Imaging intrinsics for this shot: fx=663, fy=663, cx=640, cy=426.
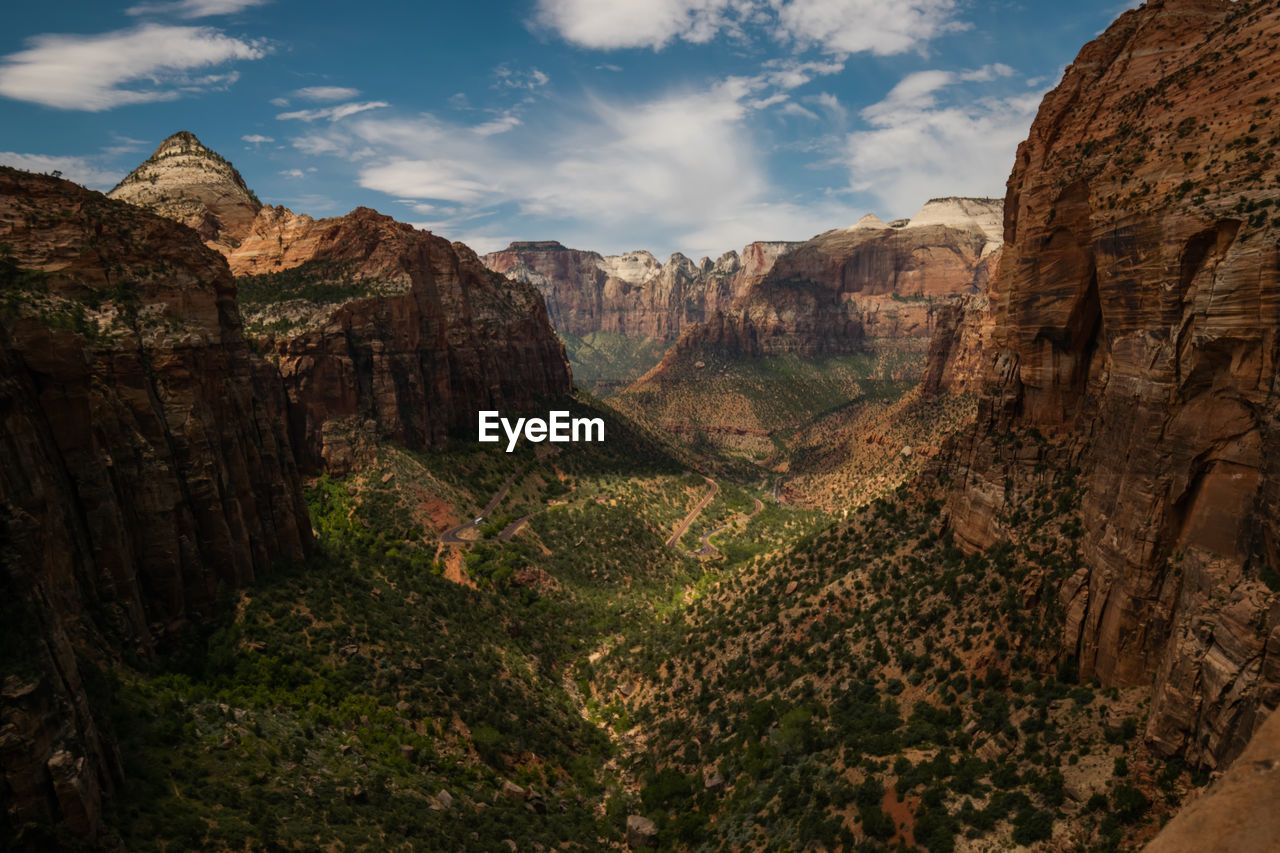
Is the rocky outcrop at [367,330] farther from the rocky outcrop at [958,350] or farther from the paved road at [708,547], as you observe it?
the rocky outcrop at [958,350]

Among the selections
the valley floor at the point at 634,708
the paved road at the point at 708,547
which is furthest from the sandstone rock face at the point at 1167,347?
the paved road at the point at 708,547

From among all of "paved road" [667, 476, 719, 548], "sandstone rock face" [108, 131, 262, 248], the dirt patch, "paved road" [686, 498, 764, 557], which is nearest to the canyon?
the dirt patch

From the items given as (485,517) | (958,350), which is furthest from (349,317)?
(958,350)

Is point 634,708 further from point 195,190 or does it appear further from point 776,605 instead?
point 195,190

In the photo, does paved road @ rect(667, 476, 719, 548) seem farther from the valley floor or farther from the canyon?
the canyon

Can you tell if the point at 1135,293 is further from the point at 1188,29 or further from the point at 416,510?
the point at 416,510
